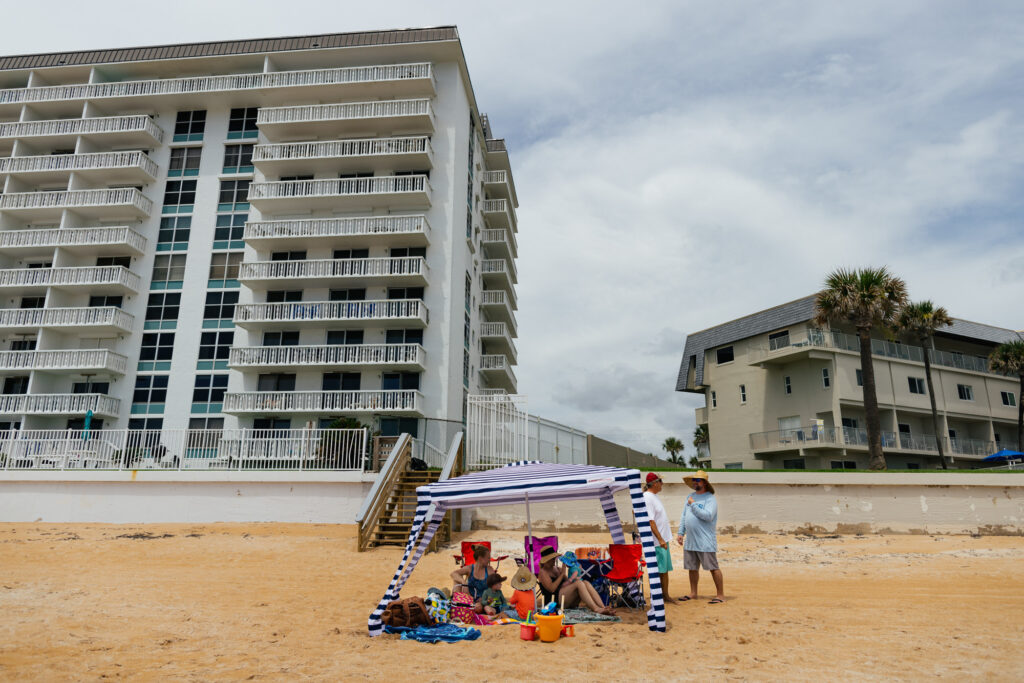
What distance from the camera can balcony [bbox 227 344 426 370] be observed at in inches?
1130

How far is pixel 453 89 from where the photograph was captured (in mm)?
32938

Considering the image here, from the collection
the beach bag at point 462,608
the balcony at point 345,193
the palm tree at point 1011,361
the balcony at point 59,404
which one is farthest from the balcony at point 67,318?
the palm tree at point 1011,361

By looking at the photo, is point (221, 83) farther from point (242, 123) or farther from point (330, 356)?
point (330, 356)

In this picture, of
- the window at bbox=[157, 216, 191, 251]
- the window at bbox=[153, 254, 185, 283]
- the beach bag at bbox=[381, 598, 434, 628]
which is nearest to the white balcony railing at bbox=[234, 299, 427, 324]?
the window at bbox=[153, 254, 185, 283]

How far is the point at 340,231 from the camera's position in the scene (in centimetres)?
3097

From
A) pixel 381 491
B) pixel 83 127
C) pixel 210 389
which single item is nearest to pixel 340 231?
pixel 210 389

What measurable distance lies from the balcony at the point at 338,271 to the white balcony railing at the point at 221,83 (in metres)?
9.00

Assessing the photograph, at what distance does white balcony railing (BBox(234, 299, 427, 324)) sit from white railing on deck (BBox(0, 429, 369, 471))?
9.14 metres

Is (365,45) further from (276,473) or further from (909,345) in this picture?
(909,345)

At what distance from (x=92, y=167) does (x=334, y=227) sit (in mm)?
13324

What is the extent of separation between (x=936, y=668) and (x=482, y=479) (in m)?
5.49

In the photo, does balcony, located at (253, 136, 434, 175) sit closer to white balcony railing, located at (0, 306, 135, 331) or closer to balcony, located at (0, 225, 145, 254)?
balcony, located at (0, 225, 145, 254)

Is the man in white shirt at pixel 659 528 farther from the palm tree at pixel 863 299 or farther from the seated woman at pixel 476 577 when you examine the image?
the palm tree at pixel 863 299

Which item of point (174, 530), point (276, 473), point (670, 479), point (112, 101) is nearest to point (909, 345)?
point (670, 479)
